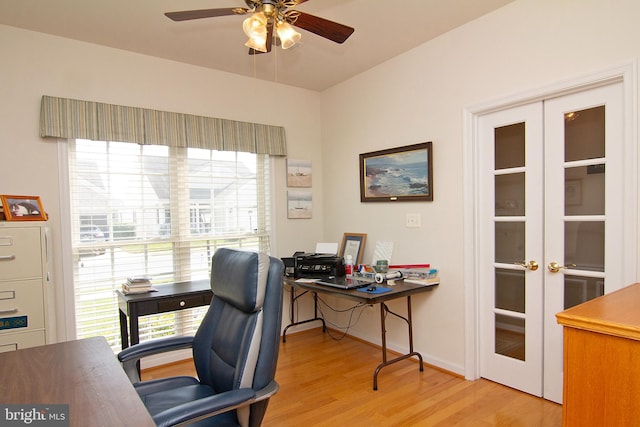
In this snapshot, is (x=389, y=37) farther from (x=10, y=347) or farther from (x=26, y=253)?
(x=10, y=347)

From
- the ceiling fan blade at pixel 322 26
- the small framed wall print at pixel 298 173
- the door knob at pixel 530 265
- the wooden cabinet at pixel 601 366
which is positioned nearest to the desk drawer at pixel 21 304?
the ceiling fan blade at pixel 322 26

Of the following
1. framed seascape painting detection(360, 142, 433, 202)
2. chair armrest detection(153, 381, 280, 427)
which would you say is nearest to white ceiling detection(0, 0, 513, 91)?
framed seascape painting detection(360, 142, 433, 202)

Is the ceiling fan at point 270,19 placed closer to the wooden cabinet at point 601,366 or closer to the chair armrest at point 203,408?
the chair armrest at point 203,408

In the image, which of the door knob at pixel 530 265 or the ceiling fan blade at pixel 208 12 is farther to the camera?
the door knob at pixel 530 265

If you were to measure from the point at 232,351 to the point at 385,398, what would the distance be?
1466 mm

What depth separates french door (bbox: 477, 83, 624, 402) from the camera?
7.34 feet

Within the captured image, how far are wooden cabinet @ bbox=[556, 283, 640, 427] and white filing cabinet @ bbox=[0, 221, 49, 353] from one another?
9.40ft

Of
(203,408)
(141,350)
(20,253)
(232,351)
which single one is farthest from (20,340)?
(203,408)

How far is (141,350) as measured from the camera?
1.82 metres

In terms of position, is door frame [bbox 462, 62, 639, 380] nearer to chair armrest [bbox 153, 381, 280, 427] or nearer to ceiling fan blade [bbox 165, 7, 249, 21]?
ceiling fan blade [bbox 165, 7, 249, 21]

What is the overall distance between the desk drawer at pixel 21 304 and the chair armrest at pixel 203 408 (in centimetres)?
160

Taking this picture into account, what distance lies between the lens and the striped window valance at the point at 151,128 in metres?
2.84

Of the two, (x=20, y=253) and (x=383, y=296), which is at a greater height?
(x=20, y=253)

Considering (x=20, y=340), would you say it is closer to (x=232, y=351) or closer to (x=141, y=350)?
(x=141, y=350)
